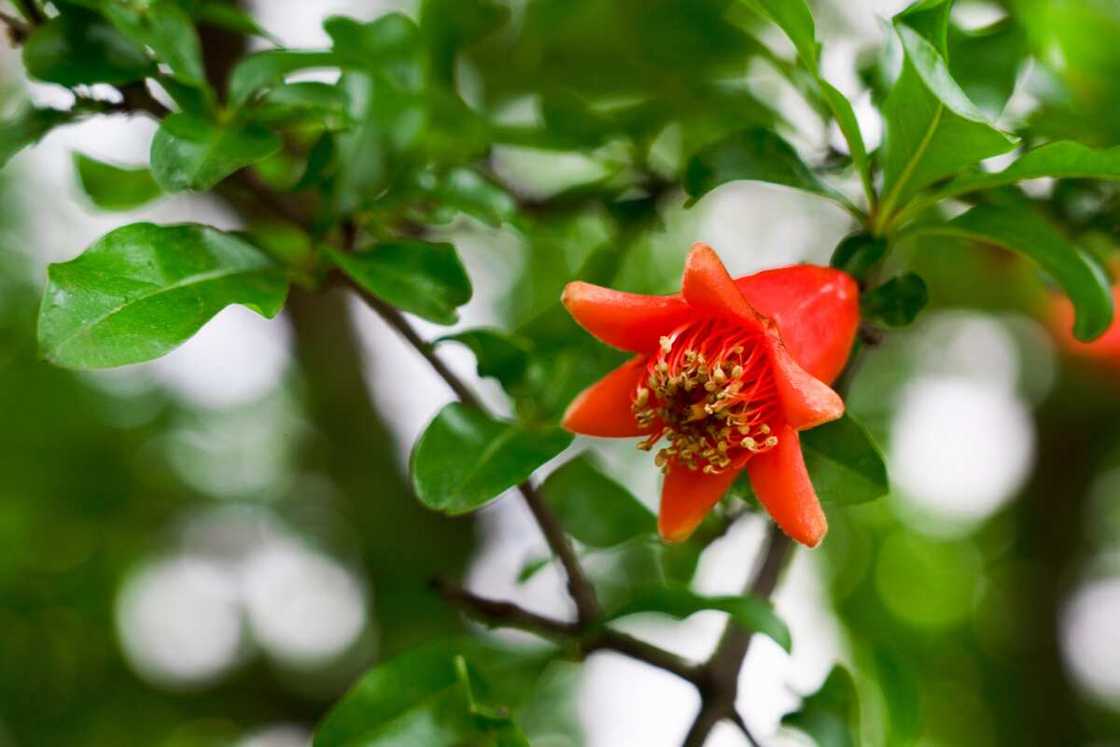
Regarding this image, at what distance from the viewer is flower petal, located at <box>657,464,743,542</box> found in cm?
90

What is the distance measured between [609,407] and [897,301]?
0.25 metres

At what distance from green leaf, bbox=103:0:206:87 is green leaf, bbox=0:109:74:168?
4.1 inches

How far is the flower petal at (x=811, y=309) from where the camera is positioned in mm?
887

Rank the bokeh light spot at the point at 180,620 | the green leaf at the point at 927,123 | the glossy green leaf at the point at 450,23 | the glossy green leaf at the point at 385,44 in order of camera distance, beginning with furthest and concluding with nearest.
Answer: the bokeh light spot at the point at 180,620
the glossy green leaf at the point at 450,23
the glossy green leaf at the point at 385,44
the green leaf at the point at 927,123

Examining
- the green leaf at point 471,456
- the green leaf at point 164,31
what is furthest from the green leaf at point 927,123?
the green leaf at point 164,31

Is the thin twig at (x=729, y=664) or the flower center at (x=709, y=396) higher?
the flower center at (x=709, y=396)

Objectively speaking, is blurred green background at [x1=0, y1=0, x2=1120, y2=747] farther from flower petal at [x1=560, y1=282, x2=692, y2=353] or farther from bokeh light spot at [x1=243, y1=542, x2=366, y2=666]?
flower petal at [x1=560, y1=282, x2=692, y2=353]

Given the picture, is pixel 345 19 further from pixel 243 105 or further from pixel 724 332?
Answer: pixel 724 332

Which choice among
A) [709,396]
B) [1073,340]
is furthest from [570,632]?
[1073,340]

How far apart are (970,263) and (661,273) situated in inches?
25.0

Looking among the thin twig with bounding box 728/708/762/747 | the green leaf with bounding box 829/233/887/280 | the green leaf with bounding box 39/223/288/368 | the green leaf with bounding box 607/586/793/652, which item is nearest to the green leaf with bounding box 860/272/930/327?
the green leaf with bounding box 829/233/887/280

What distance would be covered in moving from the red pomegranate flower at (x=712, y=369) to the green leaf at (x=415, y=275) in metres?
0.13

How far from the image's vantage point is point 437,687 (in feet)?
3.34

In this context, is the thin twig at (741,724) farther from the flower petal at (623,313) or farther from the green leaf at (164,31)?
the green leaf at (164,31)
